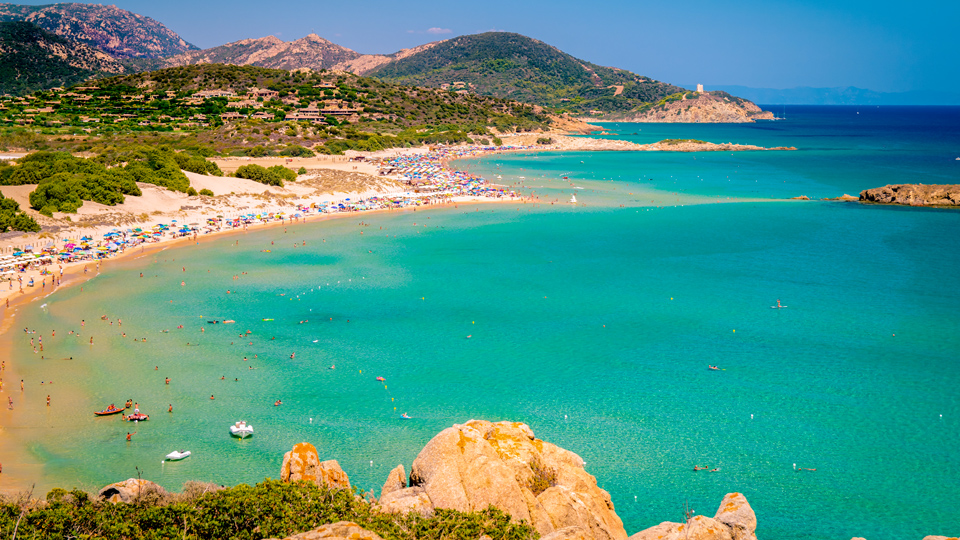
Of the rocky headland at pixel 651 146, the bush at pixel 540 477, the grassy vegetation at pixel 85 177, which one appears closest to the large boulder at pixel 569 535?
the bush at pixel 540 477

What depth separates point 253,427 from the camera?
24906 mm

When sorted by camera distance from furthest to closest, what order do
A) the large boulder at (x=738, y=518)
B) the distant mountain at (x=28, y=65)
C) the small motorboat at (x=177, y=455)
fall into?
the distant mountain at (x=28, y=65) < the small motorboat at (x=177, y=455) < the large boulder at (x=738, y=518)

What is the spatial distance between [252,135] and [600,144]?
85.3m

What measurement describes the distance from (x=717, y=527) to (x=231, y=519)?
9926mm

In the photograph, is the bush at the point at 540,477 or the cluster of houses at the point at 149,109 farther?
the cluster of houses at the point at 149,109

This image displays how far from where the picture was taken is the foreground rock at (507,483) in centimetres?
1469

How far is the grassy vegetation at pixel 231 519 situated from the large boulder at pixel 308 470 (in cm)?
172

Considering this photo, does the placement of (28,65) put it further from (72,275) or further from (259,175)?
(72,275)

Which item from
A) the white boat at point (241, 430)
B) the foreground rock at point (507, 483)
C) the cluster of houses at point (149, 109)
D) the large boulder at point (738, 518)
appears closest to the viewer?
the large boulder at point (738, 518)

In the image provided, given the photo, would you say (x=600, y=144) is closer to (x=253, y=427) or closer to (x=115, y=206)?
(x=115, y=206)

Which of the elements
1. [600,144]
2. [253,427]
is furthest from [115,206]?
[600,144]

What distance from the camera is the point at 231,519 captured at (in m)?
13.6

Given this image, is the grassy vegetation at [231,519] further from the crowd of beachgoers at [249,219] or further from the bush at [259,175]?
the bush at [259,175]

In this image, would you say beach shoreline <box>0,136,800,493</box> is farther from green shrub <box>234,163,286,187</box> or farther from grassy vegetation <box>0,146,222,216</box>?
grassy vegetation <box>0,146,222,216</box>
